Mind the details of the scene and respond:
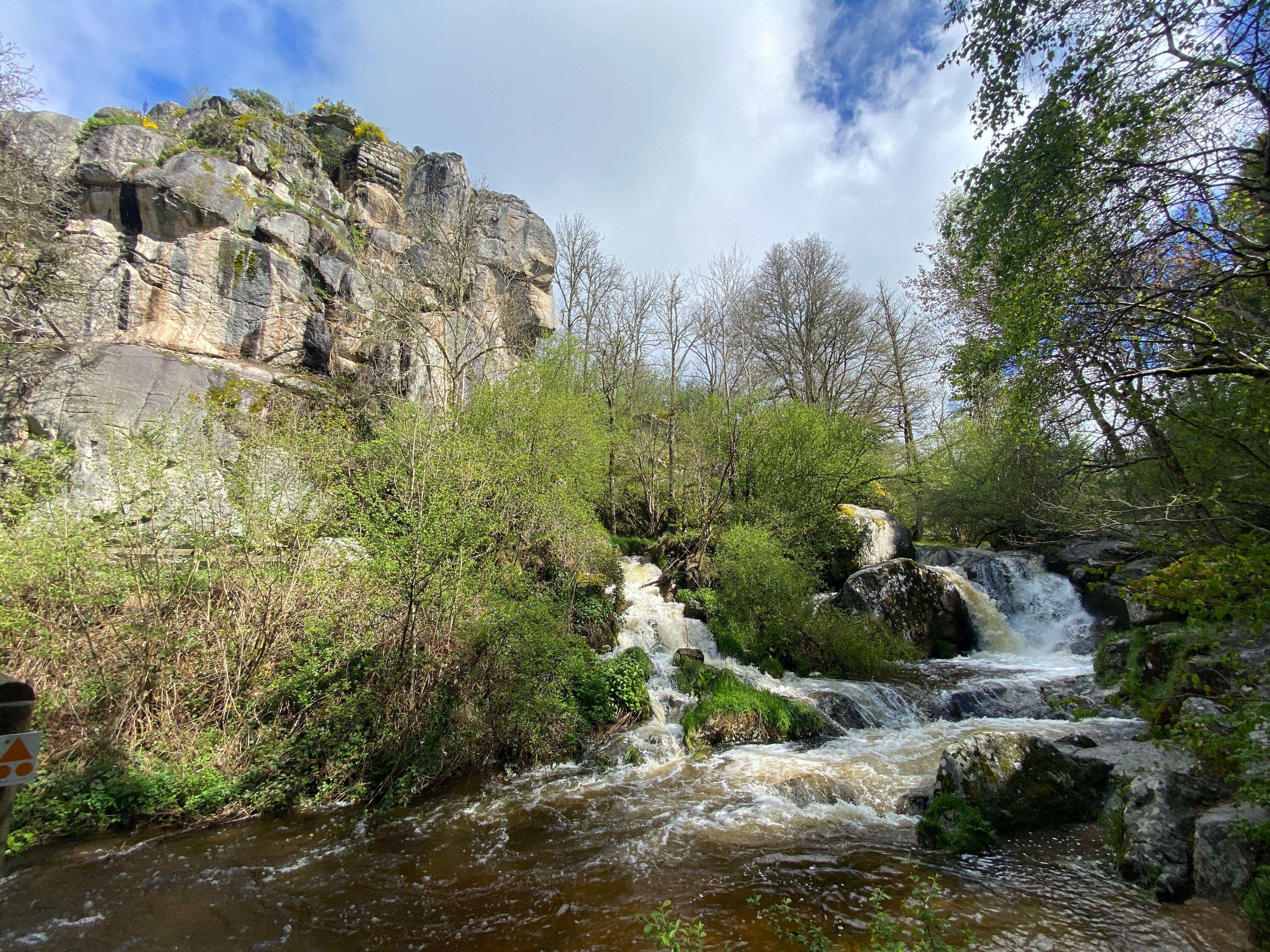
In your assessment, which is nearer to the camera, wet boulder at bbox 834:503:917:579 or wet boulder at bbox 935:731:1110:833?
wet boulder at bbox 935:731:1110:833

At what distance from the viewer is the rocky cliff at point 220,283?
11312mm

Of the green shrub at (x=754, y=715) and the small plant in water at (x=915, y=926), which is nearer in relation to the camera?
the small plant in water at (x=915, y=926)

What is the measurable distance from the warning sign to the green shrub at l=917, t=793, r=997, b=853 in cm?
628

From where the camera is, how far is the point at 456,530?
6.79 m

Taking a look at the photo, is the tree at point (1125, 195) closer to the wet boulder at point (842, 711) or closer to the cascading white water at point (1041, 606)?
the wet boulder at point (842, 711)

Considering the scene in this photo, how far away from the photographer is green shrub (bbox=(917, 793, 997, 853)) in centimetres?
486

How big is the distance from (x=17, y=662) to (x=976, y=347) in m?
11.0

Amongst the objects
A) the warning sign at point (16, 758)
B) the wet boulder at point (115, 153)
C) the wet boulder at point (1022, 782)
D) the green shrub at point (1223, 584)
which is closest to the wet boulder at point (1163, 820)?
the wet boulder at point (1022, 782)

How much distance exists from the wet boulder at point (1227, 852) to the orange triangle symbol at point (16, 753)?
6.19 metres

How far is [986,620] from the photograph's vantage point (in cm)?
1348

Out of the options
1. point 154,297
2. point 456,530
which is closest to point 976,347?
point 456,530

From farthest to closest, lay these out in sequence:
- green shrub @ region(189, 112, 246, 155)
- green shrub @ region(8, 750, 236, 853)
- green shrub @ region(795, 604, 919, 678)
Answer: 1. green shrub @ region(189, 112, 246, 155)
2. green shrub @ region(795, 604, 919, 678)
3. green shrub @ region(8, 750, 236, 853)

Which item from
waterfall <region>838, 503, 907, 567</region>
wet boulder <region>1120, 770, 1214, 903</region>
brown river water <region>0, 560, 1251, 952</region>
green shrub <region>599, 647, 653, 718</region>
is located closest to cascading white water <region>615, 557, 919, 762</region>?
green shrub <region>599, 647, 653, 718</region>

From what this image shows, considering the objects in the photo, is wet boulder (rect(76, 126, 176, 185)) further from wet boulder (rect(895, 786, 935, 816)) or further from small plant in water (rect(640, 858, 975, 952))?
wet boulder (rect(895, 786, 935, 816))
